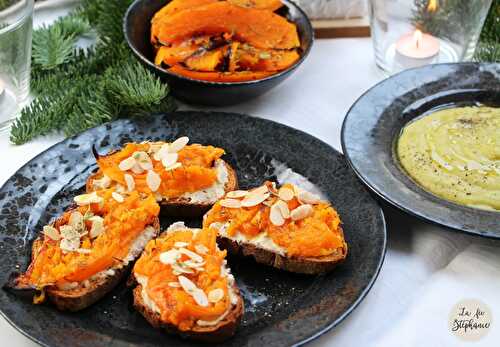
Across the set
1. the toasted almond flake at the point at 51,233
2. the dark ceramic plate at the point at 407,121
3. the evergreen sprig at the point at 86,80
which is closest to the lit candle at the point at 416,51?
the dark ceramic plate at the point at 407,121

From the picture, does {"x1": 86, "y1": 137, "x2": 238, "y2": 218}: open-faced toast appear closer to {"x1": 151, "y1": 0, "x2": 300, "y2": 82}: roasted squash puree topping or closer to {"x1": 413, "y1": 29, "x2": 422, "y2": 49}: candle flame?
{"x1": 151, "y1": 0, "x2": 300, "y2": 82}: roasted squash puree topping

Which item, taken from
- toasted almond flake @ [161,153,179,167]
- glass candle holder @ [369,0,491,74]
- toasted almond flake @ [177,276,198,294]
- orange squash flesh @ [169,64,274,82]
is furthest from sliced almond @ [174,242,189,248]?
glass candle holder @ [369,0,491,74]

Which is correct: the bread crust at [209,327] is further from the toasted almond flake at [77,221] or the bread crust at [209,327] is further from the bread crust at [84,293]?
the toasted almond flake at [77,221]

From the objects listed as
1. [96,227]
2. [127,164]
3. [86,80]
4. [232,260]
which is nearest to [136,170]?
[127,164]

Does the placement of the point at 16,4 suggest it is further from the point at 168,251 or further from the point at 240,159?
the point at 168,251

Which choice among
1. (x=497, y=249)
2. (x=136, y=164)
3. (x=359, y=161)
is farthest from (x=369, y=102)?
(x=136, y=164)

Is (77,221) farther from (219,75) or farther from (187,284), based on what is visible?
(219,75)
